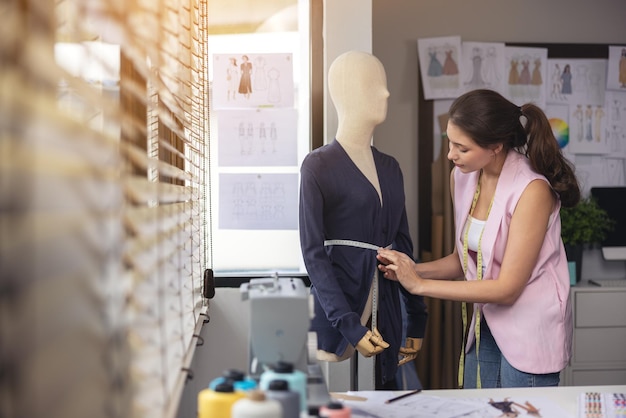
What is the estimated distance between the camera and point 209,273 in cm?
234

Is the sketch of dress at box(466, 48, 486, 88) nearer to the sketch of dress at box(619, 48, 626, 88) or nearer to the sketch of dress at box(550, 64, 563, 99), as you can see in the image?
the sketch of dress at box(550, 64, 563, 99)

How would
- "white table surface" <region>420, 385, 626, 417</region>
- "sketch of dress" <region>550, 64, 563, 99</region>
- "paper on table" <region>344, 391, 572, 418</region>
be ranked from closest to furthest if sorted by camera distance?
"paper on table" <region>344, 391, 572, 418</region> < "white table surface" <region>420, 385, 626, 417</region> < "sketch of dress" <region>550, 64, 563, 99</region>

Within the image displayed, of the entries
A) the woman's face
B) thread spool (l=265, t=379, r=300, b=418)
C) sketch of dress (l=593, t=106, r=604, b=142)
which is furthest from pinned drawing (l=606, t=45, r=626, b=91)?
thread spool (l=265, t=379, r=300, b=418)

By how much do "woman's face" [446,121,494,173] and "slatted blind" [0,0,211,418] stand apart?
1169 mm

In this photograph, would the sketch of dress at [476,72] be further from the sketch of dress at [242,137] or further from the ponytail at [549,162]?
the ponytail at [549,162]

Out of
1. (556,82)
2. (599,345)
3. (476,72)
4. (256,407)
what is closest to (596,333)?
(599,345)

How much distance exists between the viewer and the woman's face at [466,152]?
7.20 feet

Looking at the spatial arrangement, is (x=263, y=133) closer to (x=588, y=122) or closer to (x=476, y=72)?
(x=476, y=72)

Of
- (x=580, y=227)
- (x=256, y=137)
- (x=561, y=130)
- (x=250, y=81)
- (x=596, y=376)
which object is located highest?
(x=250, y=81)

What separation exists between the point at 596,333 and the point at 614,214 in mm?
663

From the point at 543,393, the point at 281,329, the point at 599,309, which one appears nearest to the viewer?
the point at 281,329

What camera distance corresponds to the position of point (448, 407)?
1.73 metres

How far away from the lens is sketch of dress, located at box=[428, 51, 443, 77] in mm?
3781

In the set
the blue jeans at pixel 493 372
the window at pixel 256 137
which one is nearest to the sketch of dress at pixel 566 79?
the window at pixel 256 137
